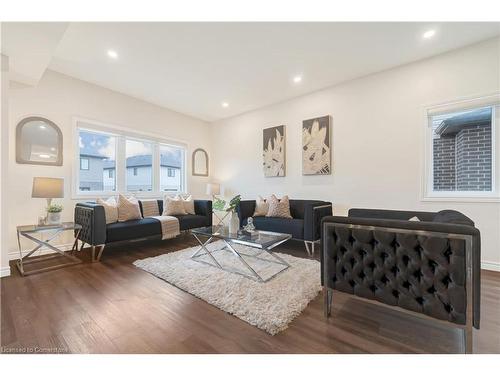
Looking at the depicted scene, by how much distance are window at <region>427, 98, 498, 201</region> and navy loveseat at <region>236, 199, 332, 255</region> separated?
1540mm

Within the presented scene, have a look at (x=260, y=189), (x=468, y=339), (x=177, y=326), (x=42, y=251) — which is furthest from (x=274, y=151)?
(x=42, y=251)

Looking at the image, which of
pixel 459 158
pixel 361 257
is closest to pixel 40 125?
pixel 361 257

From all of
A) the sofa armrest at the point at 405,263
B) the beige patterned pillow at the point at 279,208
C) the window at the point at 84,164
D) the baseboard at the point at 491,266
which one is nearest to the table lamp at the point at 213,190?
the beige patterned pillow at the point at 279,208

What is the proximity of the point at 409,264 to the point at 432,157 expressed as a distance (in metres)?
2.57

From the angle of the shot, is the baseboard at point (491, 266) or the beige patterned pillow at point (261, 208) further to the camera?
the beige patterned pillow at point (261, 208)

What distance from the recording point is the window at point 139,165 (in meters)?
4.52

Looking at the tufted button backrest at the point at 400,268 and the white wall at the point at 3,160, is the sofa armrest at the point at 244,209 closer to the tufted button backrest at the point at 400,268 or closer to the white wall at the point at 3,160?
the tufted button backrest at the point at 400,268

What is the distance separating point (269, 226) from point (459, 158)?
286cm

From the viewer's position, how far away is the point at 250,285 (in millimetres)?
2236

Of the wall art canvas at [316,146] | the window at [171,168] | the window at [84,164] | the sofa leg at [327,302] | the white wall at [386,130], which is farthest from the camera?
the window at [171,168]

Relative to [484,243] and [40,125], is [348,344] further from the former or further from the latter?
[40,125]

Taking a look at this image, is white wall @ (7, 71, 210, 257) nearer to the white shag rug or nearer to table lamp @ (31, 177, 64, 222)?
table lamp @ (31, 177, 64, 222)

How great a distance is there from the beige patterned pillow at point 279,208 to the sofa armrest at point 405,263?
2292mm
